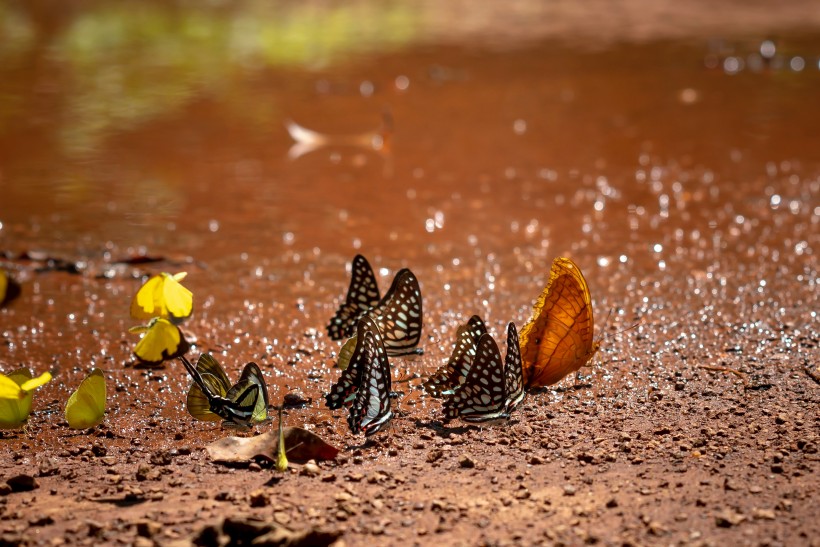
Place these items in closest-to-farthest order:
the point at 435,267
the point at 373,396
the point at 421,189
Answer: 1. the point at 373,396
2. the point at 435,267
3. the point at 421,189

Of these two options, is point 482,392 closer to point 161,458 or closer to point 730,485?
point 730,485

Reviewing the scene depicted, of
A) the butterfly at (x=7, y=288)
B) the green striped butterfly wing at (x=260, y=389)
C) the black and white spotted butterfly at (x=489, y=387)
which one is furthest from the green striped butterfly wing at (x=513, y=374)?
the butterfly at (x=7, y=288)

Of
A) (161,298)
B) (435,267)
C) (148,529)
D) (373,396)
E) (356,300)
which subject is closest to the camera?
(148,529)

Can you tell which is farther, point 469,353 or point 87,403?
point 469,353

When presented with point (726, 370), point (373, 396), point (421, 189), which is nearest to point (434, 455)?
point (373, 396)

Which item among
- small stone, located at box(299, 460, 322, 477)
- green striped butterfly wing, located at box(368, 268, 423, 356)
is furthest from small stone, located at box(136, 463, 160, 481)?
green striped butterfly wing, located at box(368, 268, 423, 356)

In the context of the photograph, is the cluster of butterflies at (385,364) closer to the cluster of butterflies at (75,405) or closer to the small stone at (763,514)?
the cluster of butterflies at (75,405)

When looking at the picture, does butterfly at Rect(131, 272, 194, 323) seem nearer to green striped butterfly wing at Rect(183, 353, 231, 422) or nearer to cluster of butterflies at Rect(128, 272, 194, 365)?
cluster of butterflies at Rect(128, 272, 194, 365)

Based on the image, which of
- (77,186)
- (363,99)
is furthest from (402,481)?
(363,99)
